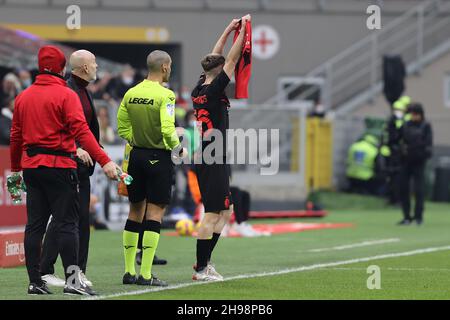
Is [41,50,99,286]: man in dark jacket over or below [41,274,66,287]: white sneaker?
over

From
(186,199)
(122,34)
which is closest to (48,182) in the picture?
(186,199)

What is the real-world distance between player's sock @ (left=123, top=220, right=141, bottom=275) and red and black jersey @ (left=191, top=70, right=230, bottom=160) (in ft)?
3.24

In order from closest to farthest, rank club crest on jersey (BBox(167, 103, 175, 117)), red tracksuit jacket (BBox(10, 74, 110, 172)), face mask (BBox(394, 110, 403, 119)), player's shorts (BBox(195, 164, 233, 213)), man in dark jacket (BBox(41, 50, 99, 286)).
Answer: red tracksuit jacket (BBox(10, 74, 110, 172)) → club crest on jersey (BBox(167, 103, 175, 117)) → man in dark jacket (BBox(41, 50, 99, 286)) → player's shorts (BBox(195, 164, 233, 213)) → face mask (BBox(394, 110, 403, 119))

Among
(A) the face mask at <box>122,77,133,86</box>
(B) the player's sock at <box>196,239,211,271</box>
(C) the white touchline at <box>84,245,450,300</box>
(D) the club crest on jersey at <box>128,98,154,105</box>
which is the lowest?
(C) the white touchline at <box>84,245,450,300</box>

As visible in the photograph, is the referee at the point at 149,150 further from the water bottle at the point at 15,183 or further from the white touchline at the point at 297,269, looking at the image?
the water bottle at the point at 15,183

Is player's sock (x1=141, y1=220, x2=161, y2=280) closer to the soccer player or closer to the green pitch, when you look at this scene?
the green pitch

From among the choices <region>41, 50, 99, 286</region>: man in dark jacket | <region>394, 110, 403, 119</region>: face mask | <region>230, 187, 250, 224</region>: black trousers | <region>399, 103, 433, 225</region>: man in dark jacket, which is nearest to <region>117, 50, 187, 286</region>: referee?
<region>41, 50, 99, 286</region>: man in dark jacket

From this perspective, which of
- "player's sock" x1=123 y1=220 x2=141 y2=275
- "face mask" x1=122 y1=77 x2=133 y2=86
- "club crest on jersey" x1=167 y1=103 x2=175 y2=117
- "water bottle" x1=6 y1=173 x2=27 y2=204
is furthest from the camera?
"face mask" x1=122 y1=77 x2=133 y2=86

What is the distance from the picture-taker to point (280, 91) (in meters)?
37.6

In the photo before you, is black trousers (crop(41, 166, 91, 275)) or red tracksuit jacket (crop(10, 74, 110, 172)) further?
black trousers (crop(41, 166, 91, 275))

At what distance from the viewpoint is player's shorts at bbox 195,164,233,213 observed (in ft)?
40.9

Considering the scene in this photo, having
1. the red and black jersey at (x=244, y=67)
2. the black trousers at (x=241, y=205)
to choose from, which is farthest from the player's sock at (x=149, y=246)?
the black trousers at (x=241, y=205)
